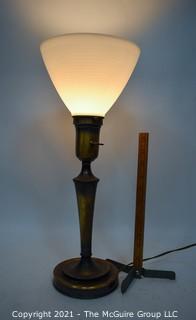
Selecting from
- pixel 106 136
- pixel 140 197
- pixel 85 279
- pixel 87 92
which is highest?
pixel 87 92

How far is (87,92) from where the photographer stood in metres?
0.78

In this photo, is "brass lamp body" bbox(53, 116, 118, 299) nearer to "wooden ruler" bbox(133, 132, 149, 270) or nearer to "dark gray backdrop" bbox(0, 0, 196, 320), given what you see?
"wooden ruler" bbox(133, 132, 149, 270)

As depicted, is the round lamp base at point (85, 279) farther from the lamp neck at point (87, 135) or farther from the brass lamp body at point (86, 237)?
the lamp neck at point (87, 135)

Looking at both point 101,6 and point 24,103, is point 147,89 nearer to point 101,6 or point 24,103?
point 101,6

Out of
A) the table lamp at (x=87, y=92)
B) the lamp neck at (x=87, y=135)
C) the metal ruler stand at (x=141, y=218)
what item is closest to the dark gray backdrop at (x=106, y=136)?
the metal ruler stand at (x=141, y=218)

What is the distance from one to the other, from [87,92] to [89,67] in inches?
2.5

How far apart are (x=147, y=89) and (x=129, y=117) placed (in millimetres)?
131

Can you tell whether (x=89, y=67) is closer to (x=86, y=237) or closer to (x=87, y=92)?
(x=87, y=92)

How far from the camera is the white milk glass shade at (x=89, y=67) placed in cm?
74

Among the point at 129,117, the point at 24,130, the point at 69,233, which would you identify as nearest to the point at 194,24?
the point at 129,117

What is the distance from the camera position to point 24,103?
1188 mm

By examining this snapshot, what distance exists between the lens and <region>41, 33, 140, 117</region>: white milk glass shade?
737mm

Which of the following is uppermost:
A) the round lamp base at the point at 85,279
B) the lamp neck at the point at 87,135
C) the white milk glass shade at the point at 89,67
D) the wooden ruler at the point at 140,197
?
the white milk glass shade at the point at 89,67

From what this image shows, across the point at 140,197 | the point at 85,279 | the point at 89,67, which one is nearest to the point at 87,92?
the point at 89,67
